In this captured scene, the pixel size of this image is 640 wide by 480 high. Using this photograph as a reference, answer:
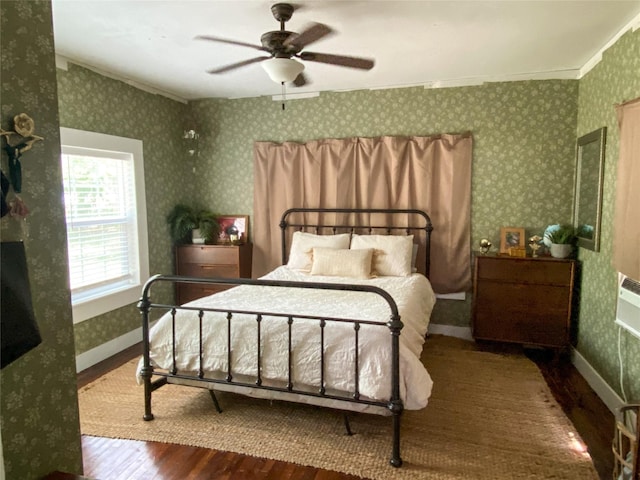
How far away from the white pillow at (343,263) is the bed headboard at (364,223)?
1.69ft

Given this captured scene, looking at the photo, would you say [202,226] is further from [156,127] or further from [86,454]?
[86,454]

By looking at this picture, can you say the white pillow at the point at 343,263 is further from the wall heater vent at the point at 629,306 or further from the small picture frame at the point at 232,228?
the wall heater vent at the point at 629,306

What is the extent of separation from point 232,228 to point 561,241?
3122mm

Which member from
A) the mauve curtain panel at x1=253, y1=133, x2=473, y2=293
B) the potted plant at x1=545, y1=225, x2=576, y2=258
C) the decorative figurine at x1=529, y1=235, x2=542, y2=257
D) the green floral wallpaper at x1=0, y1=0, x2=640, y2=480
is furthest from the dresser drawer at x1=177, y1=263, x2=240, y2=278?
the potted plant at x1=545, y1=225, x2=576, y2=258

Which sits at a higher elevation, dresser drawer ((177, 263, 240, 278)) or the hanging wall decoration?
the hanging wall decoration

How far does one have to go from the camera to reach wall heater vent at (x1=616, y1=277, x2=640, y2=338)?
2436 millimetres

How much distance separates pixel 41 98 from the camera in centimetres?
131

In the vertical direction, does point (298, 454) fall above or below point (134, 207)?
Result: below

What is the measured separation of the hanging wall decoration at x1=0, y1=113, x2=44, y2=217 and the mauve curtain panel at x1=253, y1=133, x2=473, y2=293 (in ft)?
10.5

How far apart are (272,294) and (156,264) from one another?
1.75 meters

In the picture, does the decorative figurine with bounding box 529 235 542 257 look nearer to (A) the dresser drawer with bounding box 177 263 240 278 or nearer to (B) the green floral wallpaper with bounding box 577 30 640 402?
(B) the green floral wallpaper with bounding box 577 30 640 402

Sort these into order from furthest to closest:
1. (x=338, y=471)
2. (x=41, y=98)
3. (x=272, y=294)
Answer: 1. (x=272, y=294)
2. (x=338, y=471)
3. (x=41, y=98)

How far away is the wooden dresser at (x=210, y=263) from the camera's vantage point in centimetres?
436

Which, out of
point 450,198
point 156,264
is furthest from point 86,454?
Result: point 450,198
